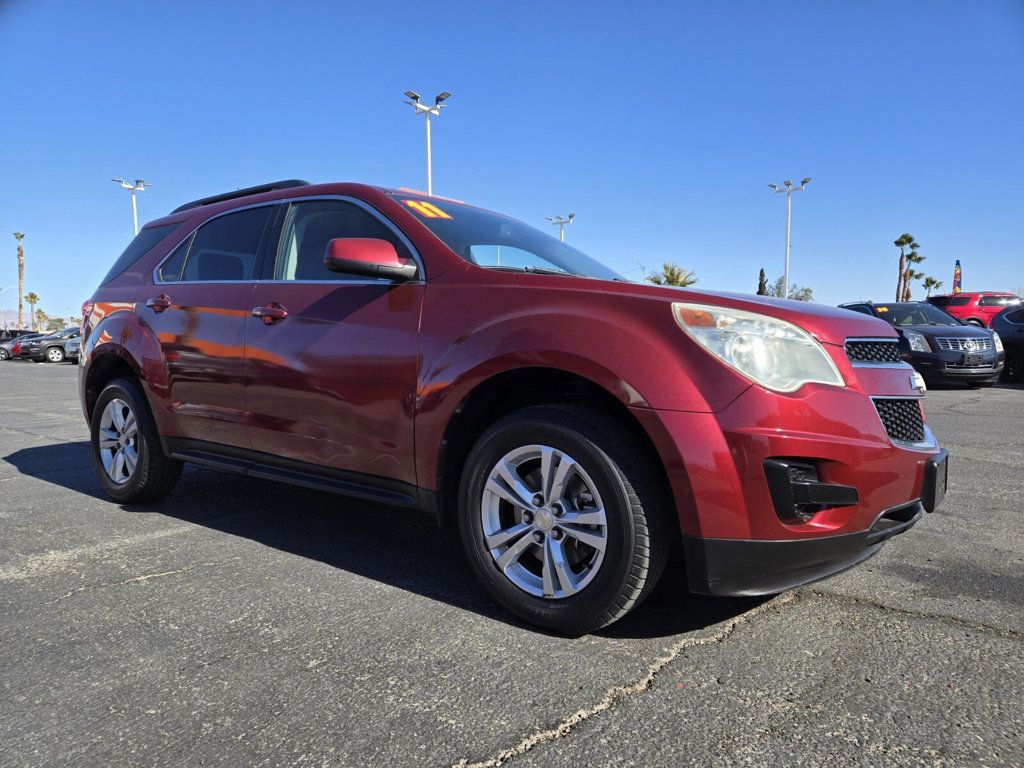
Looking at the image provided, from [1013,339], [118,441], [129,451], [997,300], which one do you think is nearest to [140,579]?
[129,451]

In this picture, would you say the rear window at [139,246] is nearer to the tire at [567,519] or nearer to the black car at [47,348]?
the tire at [567,519]

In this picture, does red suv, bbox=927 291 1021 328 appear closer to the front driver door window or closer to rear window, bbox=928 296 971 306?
rear window, bbox=928 296 971 306

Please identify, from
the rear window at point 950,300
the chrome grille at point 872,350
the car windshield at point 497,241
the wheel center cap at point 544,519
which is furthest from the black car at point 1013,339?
the wheel center cap at point 544,519

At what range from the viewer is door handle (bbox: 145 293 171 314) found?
3.98 metres

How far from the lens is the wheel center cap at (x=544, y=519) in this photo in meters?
2.39

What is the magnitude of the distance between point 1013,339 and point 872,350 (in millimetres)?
12662

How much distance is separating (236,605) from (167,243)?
102 inches

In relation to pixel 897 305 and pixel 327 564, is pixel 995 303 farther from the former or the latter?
pixel 327 564

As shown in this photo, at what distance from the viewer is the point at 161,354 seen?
392 cm

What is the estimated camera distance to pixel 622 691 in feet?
6.56

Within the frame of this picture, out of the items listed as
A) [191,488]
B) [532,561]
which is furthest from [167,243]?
[532,561]

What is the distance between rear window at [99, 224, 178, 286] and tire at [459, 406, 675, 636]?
9.74ft

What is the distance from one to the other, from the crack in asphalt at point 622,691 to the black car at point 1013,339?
12.5 meters

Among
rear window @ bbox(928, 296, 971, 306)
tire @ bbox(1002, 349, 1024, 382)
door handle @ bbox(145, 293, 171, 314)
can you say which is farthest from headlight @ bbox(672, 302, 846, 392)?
rear window @ bbox(928, 296, 971, 306)
